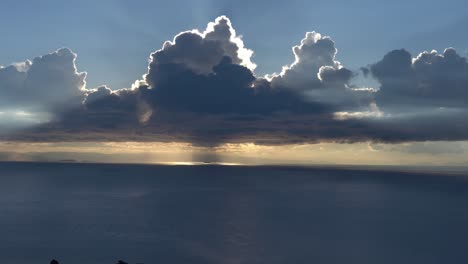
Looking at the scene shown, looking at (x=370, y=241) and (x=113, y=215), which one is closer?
(x=370, y=241)

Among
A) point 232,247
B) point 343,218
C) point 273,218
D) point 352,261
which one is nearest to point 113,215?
point 273,218

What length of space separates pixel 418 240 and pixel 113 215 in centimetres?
9842

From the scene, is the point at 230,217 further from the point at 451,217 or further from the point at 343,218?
the point at 451,217

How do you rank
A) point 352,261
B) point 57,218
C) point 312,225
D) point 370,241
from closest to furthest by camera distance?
1. point 352,261
2. point 370,241
3. point 312,225
4. point 57,218

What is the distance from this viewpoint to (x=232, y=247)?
357 feet

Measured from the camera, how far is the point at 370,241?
→ 384 ft

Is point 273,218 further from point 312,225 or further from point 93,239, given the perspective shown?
point 93,239

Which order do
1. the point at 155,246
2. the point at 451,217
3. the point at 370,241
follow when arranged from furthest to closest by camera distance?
the point at 451,217 < the point at 370,241 < the point at 155,246

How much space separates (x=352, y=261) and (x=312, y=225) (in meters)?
45.7

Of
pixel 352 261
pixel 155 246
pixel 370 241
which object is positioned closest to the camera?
pixel 352 261

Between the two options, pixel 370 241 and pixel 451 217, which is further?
pixel 451 217

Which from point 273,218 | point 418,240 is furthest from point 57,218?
point 418,240

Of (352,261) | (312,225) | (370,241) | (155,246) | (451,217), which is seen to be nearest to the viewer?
(352,261)

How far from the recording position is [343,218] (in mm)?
159750
